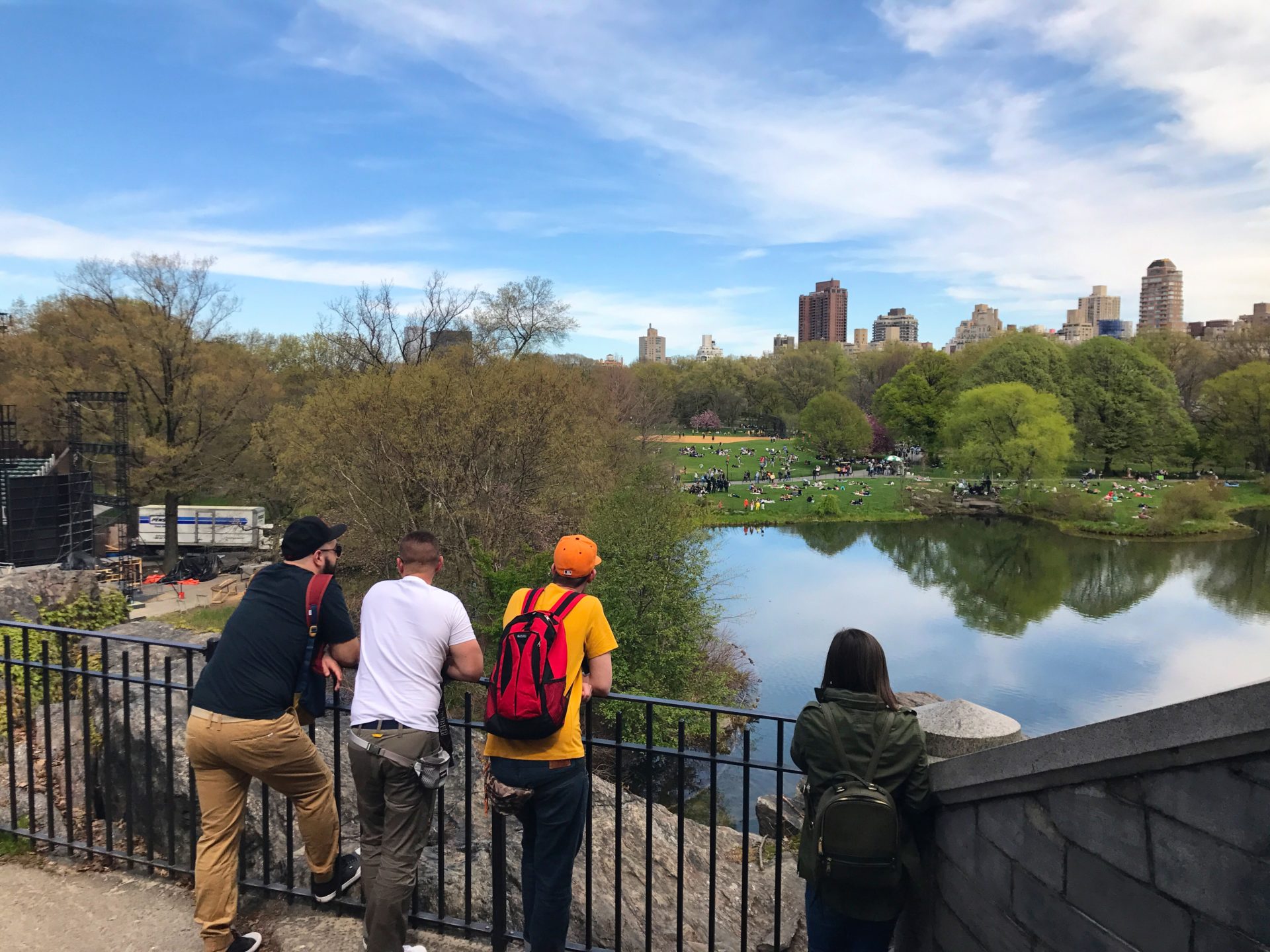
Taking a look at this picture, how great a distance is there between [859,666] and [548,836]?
1.31m

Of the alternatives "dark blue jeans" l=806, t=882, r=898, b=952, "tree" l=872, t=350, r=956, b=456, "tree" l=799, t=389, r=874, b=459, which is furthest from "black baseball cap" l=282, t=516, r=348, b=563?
"tree" l=799, t=389, r=874, b=459

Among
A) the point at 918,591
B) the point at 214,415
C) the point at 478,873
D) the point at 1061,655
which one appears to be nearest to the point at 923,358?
the point at 918,591

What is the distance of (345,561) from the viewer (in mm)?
25484

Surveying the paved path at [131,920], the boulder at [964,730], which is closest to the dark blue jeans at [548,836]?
the paved path at [131,920]

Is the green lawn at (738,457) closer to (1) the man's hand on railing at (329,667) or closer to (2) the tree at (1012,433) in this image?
(2) the tree at (1012,433)

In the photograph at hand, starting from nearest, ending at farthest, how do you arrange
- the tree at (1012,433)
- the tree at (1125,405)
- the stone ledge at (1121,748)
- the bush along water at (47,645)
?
the stone ledge at (1121,748)
the bush along water at (47,645)
the tree at (1012,433)
the tree at (1125,405)

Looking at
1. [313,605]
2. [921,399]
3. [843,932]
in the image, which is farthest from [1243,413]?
[313,605]

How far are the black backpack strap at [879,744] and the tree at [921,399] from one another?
241ft

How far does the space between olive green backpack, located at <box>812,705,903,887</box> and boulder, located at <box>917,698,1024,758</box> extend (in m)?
0.38

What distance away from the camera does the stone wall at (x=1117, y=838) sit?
2143 mm

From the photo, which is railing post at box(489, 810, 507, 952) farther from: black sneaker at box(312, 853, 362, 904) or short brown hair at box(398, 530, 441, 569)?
short brown hair at box(398, 530, 441, 569)

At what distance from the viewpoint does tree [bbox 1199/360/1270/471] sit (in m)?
61.1

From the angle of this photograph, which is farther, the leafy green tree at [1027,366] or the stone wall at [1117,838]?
the leafy green tree at [1027,366]

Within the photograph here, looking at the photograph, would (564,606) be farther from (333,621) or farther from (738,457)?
(738,457)
